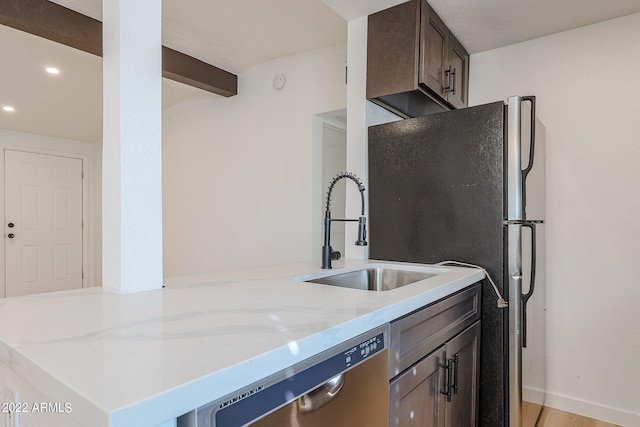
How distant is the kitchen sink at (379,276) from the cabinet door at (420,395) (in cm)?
47

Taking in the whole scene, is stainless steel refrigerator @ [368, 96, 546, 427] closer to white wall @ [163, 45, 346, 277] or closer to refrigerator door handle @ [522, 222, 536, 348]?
refrigerator door handle @ [522, 222, 536, 348]

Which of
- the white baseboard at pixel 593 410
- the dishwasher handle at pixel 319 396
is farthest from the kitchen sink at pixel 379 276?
the white baseboard at pixel 593 410

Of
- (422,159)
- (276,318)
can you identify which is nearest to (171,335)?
(276,318)

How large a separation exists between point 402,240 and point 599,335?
4.49ft

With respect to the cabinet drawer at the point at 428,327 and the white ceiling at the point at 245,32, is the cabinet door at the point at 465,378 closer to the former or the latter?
the cabinet drawer at the point at 428,327

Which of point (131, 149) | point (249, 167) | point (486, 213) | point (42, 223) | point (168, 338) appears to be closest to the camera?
point (168, 338)

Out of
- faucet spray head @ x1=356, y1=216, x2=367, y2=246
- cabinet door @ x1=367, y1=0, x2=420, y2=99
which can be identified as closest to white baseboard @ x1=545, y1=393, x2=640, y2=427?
faucet spray head @ x1=356, y1=216, x2=367, y2=246

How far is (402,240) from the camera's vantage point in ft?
6.67

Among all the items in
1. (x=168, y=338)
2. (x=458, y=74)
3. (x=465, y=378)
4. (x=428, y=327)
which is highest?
(x=458, y=74)

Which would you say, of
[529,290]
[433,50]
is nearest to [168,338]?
[529,290]

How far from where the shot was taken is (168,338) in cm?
71

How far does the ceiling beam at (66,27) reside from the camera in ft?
7.59

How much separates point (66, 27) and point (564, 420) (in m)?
4.02

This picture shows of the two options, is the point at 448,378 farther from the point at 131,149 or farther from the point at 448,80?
the point at 448,80
